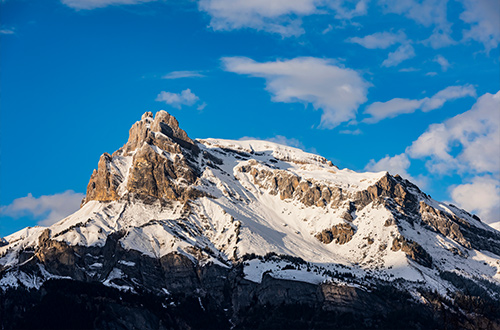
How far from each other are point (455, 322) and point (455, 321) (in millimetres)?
222

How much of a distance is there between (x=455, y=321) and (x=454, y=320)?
50.0 inches

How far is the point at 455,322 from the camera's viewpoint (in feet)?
374

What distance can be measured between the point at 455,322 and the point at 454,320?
1138mm

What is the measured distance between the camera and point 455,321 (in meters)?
114
